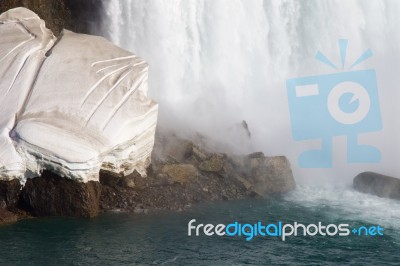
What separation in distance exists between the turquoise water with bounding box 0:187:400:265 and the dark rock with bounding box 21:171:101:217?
0.48 meters

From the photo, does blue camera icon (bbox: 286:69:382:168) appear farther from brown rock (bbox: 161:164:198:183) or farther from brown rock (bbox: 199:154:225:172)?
brown rock (bbox: 161:164:198:183)

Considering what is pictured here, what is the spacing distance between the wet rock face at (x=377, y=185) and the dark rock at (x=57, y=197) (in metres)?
13.9

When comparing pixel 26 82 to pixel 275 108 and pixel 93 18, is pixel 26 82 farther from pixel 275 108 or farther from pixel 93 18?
pixel 275 108

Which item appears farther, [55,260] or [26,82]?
[26,82]

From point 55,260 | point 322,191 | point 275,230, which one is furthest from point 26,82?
point 322,191

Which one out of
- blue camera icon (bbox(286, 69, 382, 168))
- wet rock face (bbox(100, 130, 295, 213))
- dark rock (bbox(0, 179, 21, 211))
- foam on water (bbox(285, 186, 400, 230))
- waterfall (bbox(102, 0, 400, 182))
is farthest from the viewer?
blue camera icon (bbox(286, 69, 382, 168))

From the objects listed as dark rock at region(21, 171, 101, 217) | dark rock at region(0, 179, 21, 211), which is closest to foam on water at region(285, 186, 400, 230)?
dark rock at region(21, 171, 101, 217)

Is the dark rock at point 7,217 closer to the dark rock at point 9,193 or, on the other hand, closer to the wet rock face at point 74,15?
the dark rock at point 9,193

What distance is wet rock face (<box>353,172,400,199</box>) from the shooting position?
26578 mm

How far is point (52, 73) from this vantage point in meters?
23.5

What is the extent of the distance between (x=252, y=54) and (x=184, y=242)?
17.8m

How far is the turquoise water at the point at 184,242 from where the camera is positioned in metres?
17.7

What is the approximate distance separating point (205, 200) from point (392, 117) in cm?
1594

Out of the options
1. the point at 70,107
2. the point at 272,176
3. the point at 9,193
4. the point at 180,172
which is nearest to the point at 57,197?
the point at 9,193
